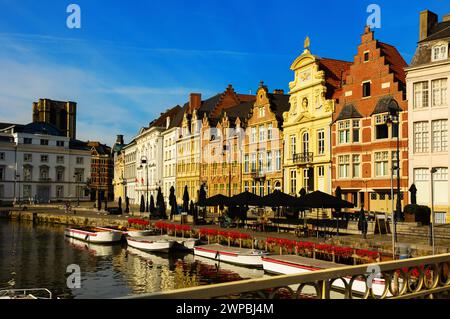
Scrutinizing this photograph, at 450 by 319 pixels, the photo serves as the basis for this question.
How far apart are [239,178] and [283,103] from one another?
1117 cm

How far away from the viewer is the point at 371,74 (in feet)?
134

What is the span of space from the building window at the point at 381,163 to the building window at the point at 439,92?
5.72 meters

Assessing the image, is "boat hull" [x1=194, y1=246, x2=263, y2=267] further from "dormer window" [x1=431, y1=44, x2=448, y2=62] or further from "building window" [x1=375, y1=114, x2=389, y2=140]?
"dormer window" [x1=431, y1=44, x2=448, y2=62]

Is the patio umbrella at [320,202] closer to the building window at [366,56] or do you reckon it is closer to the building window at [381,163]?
the building window at [381,163]

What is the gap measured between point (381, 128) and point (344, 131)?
3.87 metres

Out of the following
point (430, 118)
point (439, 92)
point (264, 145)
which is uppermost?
point (439, 92)

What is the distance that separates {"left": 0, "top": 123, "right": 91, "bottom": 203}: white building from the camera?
336 ft

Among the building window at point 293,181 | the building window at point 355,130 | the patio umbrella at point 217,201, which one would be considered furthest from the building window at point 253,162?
the patio umbrella at point 217,201

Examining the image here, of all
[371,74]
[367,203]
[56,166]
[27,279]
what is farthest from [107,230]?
[56,166]

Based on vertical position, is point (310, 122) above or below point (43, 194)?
above

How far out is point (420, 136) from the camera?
36.8 meters

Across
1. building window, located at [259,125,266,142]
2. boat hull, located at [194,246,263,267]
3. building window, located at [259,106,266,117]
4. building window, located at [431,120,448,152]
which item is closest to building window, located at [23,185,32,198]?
building window, located at [259,125,266,142]

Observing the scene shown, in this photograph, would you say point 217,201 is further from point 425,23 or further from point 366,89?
point 425,23

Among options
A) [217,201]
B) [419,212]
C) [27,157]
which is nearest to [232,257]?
[217,201]
